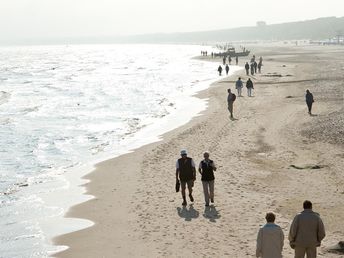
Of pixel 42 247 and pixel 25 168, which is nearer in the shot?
pixel 42 247

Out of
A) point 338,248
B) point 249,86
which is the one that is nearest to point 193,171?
point 338,248

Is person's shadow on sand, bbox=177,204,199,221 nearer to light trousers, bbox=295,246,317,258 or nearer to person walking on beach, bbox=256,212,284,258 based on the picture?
light trousers, bbox=295,246,317,258

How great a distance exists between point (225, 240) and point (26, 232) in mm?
5187

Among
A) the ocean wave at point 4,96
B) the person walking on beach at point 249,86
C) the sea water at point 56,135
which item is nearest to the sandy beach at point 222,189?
the sea water at point 56,135

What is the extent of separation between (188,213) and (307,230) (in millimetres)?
5422

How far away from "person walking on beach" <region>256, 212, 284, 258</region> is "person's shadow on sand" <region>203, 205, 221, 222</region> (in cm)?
466

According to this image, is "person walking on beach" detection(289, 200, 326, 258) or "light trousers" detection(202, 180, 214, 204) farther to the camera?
"light trousers" detection(202, 180, 214, 204)

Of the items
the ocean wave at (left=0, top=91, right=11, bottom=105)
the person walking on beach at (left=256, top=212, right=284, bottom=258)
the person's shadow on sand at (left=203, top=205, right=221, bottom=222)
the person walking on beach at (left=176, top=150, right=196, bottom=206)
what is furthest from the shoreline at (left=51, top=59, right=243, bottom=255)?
the ocean wave at (left=0, top=91, right=11, bottom=105)

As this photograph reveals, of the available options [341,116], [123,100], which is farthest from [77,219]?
[123,100]

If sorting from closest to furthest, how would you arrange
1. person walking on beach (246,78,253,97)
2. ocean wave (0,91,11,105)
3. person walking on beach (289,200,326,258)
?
person walking on beach (289,200,326,258), person walking on beach (246,78,253,97), ocean wave (0,91,11,105)

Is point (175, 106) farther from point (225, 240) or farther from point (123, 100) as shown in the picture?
point (225, 240)

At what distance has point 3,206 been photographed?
616 inches

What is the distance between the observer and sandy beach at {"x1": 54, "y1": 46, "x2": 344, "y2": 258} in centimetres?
1178

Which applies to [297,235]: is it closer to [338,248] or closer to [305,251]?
[305,251]
